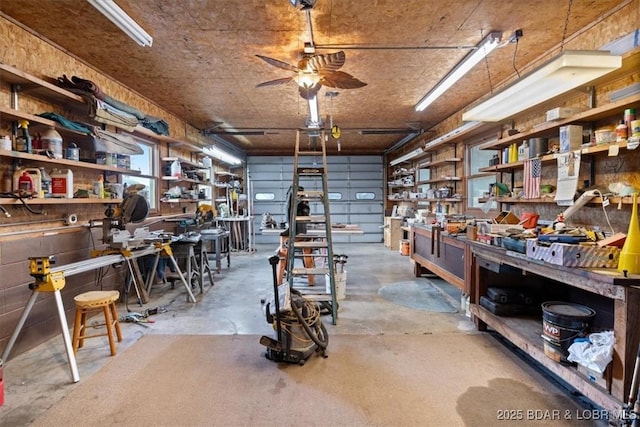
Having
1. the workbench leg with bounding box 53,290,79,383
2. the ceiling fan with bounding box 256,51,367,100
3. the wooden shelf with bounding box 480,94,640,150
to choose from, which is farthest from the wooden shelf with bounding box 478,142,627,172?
the workbench leg with bounding box 53,290,79,383

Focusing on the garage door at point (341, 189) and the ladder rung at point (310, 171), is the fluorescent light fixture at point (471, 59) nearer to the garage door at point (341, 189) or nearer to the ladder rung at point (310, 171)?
the ladder rung at point (310, 171)

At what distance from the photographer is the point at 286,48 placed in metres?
3.39

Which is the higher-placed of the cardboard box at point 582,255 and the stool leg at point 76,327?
the cardboard box at point 582,255

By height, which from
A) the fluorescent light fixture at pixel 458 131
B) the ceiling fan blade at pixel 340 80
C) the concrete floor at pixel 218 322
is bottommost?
the concrete floor at pixel 218 322

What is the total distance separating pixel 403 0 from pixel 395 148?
7.21m

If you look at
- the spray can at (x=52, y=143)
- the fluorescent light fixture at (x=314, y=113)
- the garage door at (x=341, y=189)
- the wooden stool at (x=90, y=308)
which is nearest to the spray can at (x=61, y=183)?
the spray can at (x=52, y=143)

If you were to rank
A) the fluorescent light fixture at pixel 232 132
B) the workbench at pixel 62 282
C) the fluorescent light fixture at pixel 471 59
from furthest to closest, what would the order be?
the fluorescent light fixture at pixel 232 132
the fluorescent light fixture at pixel 471 59
the workbench at pixel 62 282

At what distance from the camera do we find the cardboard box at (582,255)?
1958 mm

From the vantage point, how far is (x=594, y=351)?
190 centimetres

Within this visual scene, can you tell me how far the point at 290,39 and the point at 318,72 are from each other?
0.42m

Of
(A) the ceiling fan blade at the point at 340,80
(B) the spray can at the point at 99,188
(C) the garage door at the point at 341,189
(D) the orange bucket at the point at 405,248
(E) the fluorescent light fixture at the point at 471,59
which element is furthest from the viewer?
(C) the garage door at the point at 341,189

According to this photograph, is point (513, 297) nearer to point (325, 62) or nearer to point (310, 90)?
point (325, 62)

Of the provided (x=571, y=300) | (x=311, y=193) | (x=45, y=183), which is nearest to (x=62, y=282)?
(x=45, y=183)

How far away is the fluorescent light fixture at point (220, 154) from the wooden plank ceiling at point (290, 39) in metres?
1.75
